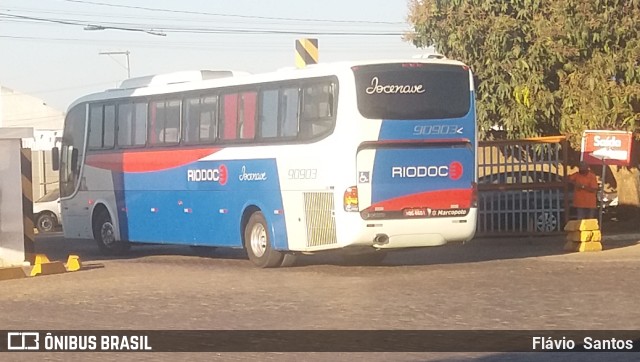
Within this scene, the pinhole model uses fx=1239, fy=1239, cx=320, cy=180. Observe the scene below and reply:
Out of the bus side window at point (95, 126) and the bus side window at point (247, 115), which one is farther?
the bus side window at point (95, 126)

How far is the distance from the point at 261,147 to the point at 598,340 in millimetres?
10007

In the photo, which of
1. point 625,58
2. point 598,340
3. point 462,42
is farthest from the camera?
point 462,42

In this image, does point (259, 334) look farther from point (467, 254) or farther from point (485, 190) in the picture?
point (485, 190)

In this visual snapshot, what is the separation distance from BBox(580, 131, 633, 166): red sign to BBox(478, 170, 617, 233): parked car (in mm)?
2196

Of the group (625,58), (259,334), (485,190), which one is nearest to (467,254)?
(485,190)

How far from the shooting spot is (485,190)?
2644cm

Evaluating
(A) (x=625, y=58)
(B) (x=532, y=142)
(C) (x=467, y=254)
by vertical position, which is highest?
(A) (x=625, y=58)

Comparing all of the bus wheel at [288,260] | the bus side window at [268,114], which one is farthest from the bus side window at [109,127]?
the bus wheel at [288,260]

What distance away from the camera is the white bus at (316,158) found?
18797mm

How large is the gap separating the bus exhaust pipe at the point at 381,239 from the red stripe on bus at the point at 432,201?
0.42 m

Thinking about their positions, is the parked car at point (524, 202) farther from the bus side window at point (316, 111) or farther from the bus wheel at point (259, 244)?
the bus side window at point (316, 111)

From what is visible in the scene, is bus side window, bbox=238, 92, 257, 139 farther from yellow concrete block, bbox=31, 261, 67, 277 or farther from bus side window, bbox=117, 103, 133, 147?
bus side window, bbox=117, 103, 133, 147

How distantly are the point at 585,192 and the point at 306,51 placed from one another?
21.3 ft

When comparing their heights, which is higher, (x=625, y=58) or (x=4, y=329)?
(x=625, y=58)
